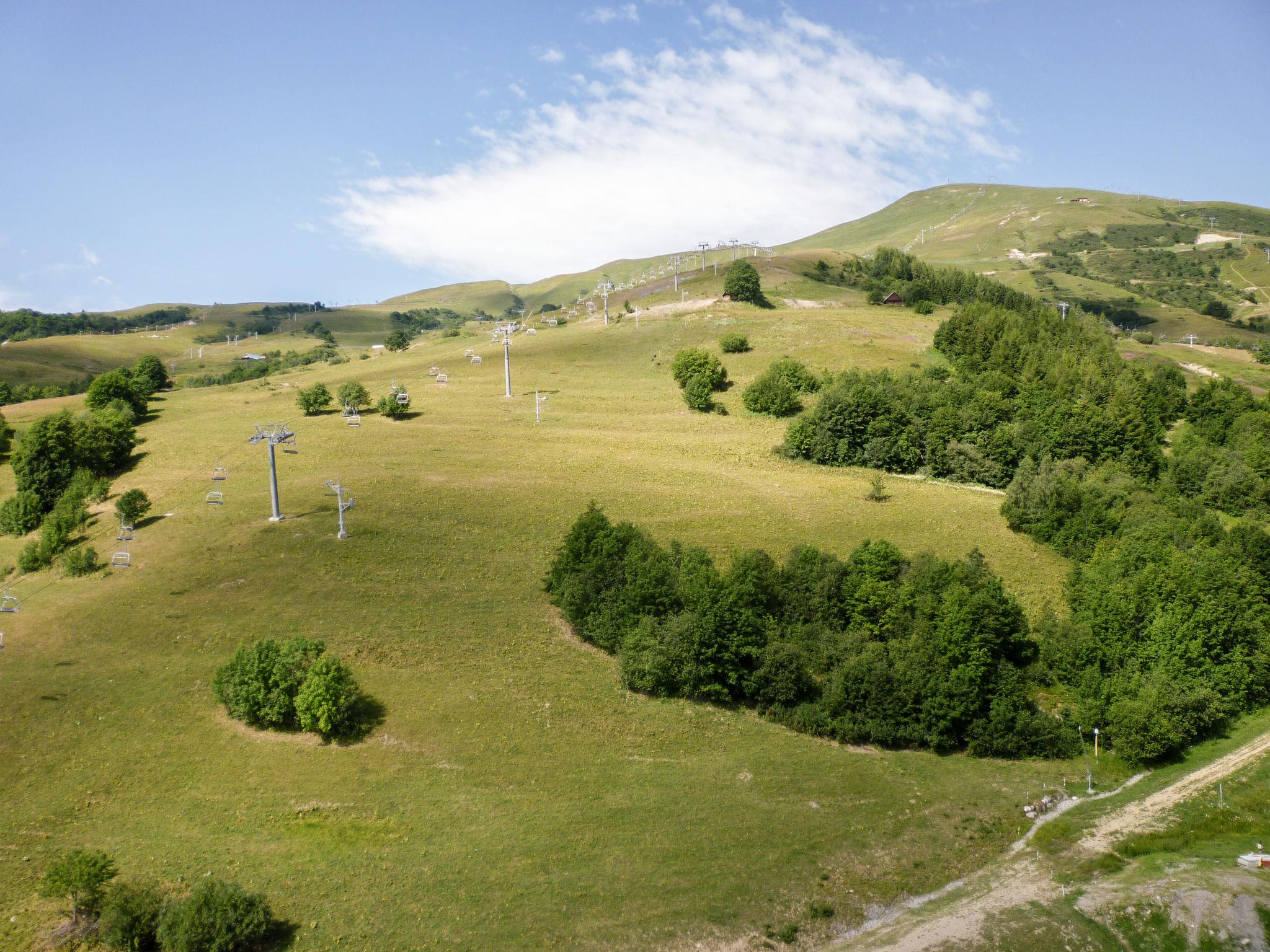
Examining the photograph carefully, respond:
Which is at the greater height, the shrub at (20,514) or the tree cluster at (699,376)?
the tree cluster at (699,376)

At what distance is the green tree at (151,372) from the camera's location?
123 meters

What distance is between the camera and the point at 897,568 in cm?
5984

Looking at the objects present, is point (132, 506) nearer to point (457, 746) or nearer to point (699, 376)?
point (457, 746)

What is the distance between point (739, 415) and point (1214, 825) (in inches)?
2813

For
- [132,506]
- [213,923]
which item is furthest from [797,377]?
[213,923]

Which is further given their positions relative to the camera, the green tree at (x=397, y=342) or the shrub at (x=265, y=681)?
the green tree at (x=397, y=342)

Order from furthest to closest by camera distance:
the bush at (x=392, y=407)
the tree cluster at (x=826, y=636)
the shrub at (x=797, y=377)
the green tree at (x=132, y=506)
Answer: the shrub at (x=797, y=377) < the bush at (x=392, y=407) < the green tree at (x=132, y=506) < the tree cluster at (x=826, y=636)

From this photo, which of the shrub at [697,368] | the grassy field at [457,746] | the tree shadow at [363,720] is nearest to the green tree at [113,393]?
the grassy field at [457,746]

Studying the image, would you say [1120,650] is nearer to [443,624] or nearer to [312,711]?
[443,624]

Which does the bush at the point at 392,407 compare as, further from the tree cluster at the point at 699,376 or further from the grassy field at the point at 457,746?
the tree cluster at the point at 699,376

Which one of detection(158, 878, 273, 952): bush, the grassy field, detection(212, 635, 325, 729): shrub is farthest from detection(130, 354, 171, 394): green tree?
detection(158, 878, 273, 952): bush

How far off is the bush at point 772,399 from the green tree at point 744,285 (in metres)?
57.5

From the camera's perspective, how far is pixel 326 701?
147ft

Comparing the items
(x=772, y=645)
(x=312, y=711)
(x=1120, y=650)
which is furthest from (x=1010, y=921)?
(x=312, y=711)
